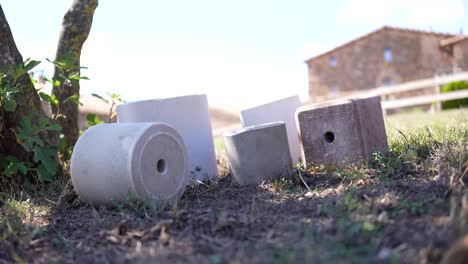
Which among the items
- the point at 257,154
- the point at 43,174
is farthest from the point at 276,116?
the point at 43,174

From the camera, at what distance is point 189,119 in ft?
15.0

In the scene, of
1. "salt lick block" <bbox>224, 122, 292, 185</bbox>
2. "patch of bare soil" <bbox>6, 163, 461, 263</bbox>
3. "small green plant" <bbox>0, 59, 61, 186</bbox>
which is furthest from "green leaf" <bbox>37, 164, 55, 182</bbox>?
"salt lick block" <bbox>224, 122, 292, 185</bbox>

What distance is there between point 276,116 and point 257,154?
1044 millimetres

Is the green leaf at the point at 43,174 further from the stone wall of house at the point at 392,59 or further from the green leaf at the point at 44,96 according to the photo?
the stone wall of house at the point at 392,59

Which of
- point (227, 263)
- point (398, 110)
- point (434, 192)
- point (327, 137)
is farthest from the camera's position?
point (398, 110)

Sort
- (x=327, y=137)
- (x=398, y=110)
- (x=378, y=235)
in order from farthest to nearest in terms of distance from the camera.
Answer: (x=398, y=110) < (x=327, y=137) < (x=378, y=235)

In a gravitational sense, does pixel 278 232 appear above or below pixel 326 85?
below

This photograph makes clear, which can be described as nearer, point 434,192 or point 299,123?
point 434,192

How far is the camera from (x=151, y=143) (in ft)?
11.4

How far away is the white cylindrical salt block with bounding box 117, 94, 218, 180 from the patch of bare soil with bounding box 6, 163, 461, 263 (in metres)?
1.07

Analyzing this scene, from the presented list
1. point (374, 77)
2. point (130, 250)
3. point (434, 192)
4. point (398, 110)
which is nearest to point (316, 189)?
point (434, 192)

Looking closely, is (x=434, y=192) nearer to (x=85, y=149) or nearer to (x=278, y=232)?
(x=278, y=232)

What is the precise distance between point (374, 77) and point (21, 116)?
98.1 ft

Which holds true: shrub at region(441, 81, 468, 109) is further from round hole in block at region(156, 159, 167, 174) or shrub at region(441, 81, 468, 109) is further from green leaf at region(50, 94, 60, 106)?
round hole in block at region(156, 159, 167, 174)
